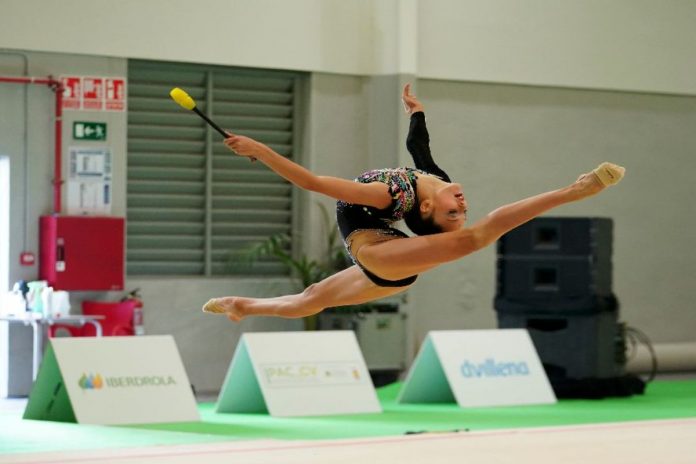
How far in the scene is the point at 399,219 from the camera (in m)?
5.41

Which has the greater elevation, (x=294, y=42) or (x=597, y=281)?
(x=294, y=42)

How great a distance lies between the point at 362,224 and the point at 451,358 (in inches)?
178

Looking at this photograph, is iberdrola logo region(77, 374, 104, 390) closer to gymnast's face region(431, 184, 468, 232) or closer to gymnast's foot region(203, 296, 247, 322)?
gymnast's foot region(203, 296, 247, 322)

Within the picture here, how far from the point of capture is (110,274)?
10.3 m

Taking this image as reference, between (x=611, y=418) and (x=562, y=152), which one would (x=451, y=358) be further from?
(x=562, y=152)

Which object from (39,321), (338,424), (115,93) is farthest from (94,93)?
(338,424)

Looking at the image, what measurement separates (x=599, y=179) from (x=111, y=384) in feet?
15.1

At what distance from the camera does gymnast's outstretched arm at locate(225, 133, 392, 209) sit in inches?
179

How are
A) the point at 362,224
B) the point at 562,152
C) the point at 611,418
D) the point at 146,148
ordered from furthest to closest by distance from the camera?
the point at 562,152, the point at 146,148, the point at 611,418, the point at 362,224

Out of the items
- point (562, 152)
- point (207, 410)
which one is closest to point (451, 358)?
point (207, 410)

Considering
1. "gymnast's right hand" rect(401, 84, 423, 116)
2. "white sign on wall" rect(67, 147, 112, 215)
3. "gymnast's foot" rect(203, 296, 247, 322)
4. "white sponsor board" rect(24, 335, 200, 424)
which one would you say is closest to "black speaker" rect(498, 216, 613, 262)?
"white sponsor board" rect(24, 335, 200, 424)

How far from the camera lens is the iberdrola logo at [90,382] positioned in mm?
8250

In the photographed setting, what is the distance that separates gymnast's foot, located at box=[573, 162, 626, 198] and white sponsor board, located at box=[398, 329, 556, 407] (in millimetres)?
4759

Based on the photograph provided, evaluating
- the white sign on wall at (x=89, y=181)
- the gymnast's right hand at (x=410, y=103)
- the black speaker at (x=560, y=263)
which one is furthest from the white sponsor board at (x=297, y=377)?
the gymnast's right hand at (x=410, y=103)
